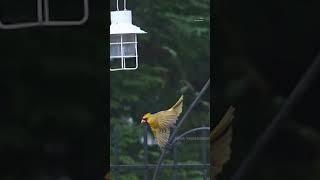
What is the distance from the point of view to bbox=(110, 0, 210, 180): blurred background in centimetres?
459

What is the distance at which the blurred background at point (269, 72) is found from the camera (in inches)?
62.1

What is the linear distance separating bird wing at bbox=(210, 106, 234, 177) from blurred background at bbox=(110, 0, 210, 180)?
285 centimetres

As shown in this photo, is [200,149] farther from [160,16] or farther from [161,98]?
[160,16]

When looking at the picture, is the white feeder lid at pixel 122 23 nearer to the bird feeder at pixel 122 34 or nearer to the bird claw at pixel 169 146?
the bird feeder at pixel 122 34

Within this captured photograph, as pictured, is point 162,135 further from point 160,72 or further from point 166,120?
point 160,72
